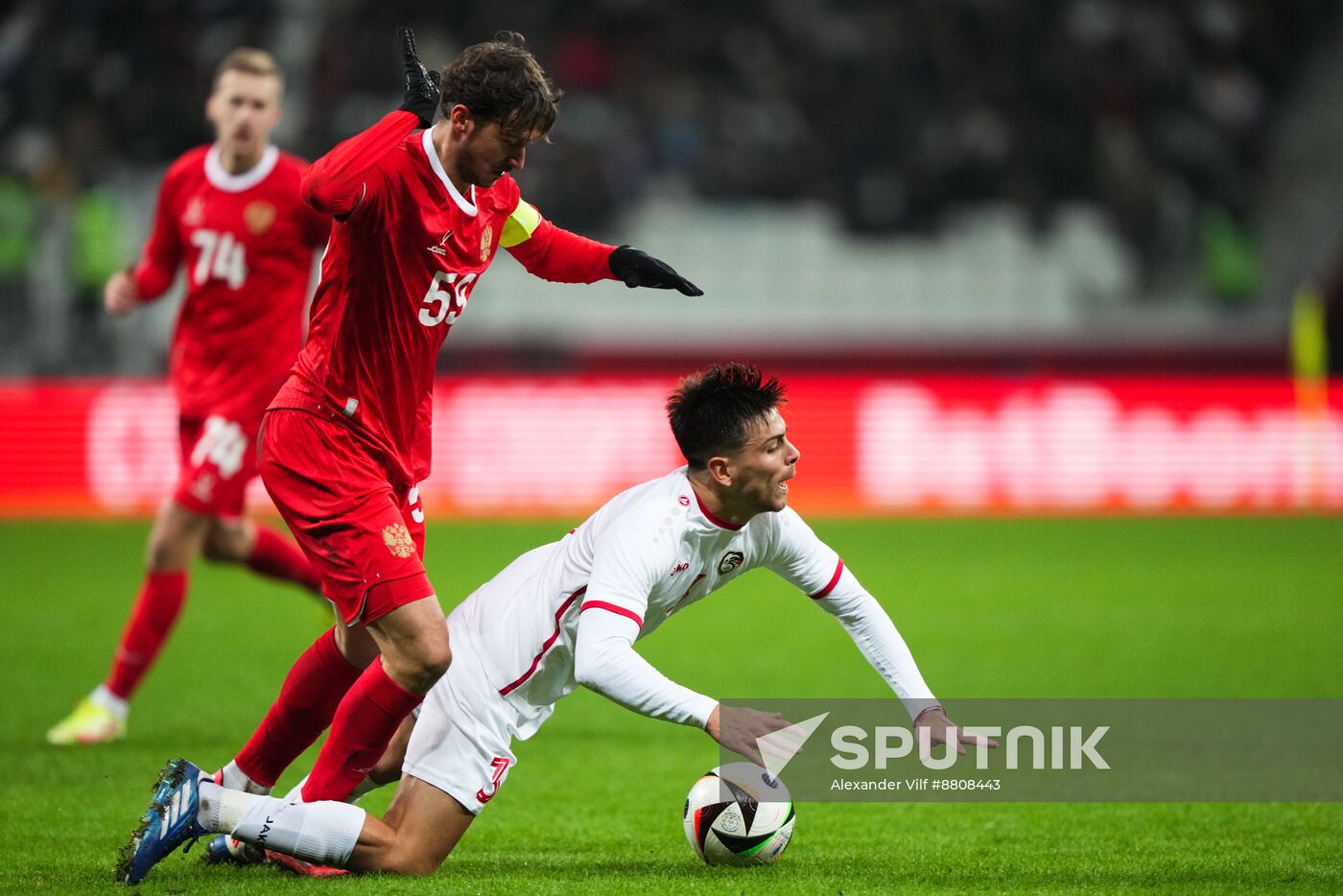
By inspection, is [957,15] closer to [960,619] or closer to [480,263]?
[960,619]

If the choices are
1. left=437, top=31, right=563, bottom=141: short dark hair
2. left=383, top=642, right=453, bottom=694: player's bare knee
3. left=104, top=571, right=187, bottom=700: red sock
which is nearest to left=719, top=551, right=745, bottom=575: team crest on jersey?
left=383, top=642, right=453, bottom=694: player's bare knee

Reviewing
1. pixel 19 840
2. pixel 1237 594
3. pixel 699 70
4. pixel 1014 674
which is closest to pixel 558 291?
pixel 699 70

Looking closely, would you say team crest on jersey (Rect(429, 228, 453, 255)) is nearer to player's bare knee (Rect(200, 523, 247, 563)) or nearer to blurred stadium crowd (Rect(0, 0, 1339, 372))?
player's bare knee (Rect(200, 523, 247, 563))

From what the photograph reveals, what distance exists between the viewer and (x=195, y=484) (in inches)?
257

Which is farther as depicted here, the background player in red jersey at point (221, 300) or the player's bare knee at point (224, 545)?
the player's bare knee at point (224, 545)

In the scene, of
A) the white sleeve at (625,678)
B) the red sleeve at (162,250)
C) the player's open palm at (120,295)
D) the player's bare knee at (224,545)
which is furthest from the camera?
the player's bare knee at (224,545)

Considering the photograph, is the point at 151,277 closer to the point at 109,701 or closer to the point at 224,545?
the point at 224,545

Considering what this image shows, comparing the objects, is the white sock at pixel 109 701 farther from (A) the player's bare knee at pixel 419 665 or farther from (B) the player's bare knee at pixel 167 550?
(A) the player's bare knee at pixel 419 665

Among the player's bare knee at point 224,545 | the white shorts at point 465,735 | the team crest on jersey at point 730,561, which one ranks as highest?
the team crest on jersey at point 730,561

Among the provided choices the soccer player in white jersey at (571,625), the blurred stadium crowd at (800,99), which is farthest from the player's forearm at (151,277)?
the blurred stadium crowd at (800,99)

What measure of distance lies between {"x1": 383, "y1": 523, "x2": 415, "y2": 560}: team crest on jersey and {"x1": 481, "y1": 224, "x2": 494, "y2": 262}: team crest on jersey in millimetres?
761

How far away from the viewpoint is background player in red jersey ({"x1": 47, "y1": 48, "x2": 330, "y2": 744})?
257 inches

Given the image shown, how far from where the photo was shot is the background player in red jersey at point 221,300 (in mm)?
6531

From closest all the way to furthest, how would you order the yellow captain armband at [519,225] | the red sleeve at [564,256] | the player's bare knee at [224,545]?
the yellow captain armband at [519,225]
the red sleeve at [564,256]
the player's bare knee at [224,545]
